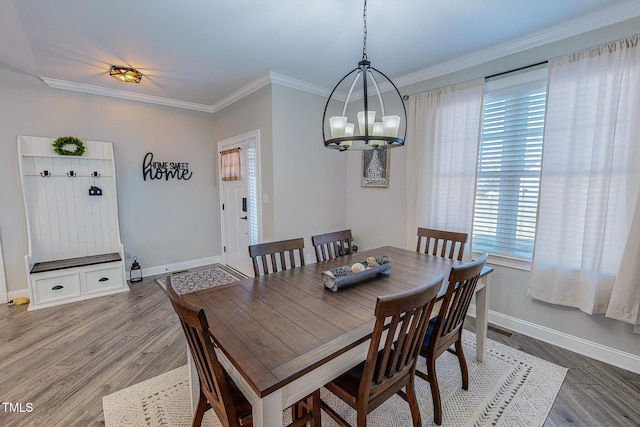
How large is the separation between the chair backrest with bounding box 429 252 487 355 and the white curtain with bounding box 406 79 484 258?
4.58ft

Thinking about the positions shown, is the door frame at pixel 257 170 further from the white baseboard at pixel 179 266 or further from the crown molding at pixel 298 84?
the crown molding at pixel 298 84

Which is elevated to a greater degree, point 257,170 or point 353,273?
point 257,170

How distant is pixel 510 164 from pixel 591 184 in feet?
2.07

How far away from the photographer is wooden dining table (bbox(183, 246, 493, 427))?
3.41 feet

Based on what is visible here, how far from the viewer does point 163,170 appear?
14.2 feet

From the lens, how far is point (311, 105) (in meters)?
3.74

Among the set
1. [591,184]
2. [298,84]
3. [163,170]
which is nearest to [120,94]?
[163,170]

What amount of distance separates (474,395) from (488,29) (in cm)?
284

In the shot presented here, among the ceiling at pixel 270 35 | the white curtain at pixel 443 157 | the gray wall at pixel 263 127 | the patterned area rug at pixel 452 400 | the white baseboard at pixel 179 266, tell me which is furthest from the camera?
the white baseboard at pixel 179 266

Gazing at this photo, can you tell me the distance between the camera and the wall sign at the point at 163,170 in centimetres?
418

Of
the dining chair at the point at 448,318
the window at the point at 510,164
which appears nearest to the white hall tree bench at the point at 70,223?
the dining chair at the point at 448,318

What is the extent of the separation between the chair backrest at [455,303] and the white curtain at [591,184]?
1.26m

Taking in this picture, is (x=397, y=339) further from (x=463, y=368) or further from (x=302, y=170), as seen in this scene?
(x=302, y=170)

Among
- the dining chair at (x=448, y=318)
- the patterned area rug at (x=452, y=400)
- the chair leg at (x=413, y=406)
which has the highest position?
the dining chair at (x=448, y=318)
